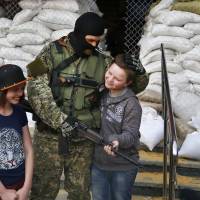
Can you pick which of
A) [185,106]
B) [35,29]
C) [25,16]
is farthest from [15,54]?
[185,106]

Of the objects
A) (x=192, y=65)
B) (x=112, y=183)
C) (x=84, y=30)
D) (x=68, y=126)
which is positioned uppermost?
(x=84, y=30)

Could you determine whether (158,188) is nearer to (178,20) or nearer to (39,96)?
(39,96)

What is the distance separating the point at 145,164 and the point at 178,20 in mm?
1964

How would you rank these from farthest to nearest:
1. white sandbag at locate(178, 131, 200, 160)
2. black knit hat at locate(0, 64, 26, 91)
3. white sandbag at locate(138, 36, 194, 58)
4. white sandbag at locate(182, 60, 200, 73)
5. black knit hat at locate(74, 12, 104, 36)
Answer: white sandbag at locate(138, 36, 194, 58) < white sandbag at locate(182, 60, 200, 73) < white sandbag at locate(178, 131, 200, 160) < black knit hat at locate(74, 12, 104, 36) < black knit hat at locate(0, 64, 26, 91)

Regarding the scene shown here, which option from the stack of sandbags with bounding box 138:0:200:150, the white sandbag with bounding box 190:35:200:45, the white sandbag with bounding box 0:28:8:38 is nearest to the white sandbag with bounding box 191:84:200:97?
the stack of sandbags with bounding box 138:0:200:150

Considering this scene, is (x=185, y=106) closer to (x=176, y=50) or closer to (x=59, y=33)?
(x=176, y=50)

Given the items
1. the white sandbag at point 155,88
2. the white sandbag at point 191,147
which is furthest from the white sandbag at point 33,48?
the white sandbag at point 191,147

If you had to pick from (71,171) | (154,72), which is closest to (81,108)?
(71,171)

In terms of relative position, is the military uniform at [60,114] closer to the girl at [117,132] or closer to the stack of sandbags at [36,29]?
the girl at [117,132]

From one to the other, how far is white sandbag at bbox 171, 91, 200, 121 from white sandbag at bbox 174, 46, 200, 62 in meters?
0.55

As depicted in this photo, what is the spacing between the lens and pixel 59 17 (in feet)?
19.8

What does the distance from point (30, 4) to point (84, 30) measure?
3585mm

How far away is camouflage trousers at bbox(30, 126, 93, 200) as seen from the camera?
3.06 meters

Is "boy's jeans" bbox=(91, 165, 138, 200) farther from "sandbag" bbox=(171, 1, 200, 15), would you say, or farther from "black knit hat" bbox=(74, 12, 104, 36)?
"sandbag" bbox=(171, 1, 200, 15)
